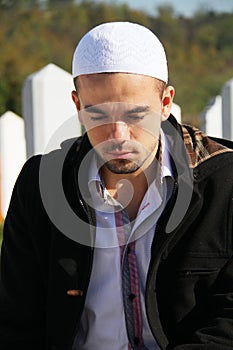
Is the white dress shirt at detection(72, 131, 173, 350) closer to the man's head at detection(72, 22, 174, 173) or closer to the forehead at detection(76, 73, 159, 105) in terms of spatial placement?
the man's head at detection(72, 22, 174, 173)

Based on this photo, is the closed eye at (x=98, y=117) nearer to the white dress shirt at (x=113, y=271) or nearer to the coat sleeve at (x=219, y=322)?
the white dress shirt at (x=113, y=271)

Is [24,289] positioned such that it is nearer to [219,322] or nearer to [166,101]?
[219,322]

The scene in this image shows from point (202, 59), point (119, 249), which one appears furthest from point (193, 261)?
point (202, 59)

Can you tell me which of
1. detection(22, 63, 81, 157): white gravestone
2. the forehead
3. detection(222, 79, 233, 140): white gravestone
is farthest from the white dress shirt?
detection(222, 79, 233, 140): white gravestone

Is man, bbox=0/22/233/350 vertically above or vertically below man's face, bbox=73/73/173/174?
below

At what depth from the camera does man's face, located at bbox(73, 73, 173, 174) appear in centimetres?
209

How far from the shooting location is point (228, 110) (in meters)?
4.45

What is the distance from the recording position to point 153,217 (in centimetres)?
219

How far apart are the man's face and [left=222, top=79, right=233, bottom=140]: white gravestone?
2.30m

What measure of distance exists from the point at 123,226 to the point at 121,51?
510 mm

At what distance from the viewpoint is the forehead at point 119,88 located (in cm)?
209

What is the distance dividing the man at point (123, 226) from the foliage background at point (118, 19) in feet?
44.8

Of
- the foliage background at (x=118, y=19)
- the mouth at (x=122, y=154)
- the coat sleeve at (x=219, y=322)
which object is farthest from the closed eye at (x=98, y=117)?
the foliage background at (x=118, y=19)

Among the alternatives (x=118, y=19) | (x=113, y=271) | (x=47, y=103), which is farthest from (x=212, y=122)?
(x=118, y=19)
